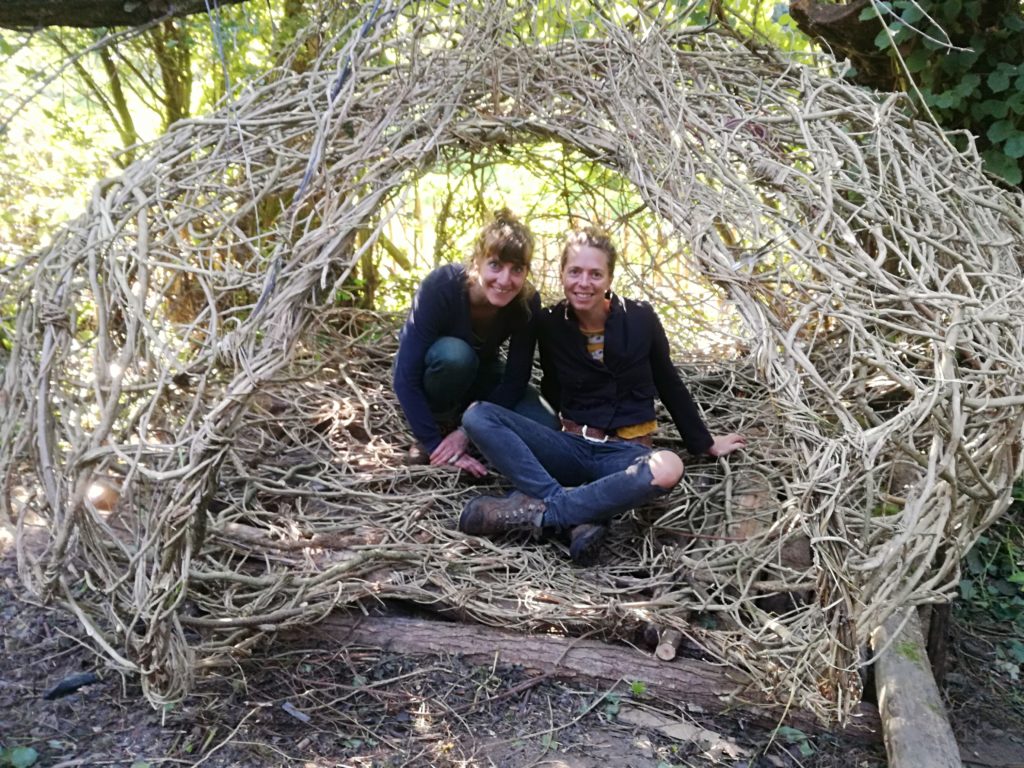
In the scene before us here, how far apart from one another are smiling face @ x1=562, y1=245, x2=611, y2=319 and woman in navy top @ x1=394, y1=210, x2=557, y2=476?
14 cm

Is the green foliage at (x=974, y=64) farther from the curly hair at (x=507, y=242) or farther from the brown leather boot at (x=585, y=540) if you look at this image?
the brown leather boot at (x=585, y=540)

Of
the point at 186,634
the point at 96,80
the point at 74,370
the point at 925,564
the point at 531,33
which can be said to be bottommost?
the point at 186,634

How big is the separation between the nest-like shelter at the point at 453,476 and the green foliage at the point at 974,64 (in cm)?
36

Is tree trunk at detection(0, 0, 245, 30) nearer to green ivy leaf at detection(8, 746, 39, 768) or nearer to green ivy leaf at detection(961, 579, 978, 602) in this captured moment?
green ivy leaf at detection(8, 746, 39, 768)

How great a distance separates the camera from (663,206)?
8.67ft

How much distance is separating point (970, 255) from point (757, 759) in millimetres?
1560

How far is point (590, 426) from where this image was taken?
126 inches

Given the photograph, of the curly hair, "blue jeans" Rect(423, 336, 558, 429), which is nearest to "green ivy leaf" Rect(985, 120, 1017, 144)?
the curly hair

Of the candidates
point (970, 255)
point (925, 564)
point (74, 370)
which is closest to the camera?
point (925, 564)

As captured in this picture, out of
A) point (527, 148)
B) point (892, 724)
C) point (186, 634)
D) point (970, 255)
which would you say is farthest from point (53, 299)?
point (970, 255)

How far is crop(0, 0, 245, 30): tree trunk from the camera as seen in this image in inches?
112

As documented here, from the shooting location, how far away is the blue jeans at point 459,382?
326 cm

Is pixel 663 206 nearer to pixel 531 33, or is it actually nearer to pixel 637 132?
pixel 637 132

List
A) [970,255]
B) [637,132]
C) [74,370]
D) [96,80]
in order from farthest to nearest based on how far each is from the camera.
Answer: [96,80] → [637,132] → [970,255] → [74,370]
